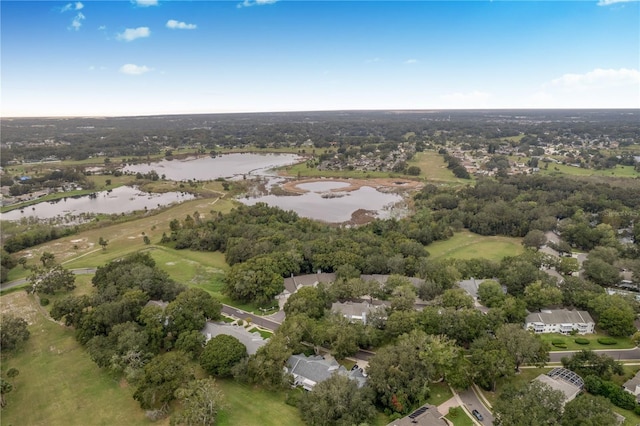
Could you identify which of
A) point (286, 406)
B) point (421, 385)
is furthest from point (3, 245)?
point (421, 385)

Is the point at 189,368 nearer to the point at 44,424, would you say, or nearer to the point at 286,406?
the point at 286,406

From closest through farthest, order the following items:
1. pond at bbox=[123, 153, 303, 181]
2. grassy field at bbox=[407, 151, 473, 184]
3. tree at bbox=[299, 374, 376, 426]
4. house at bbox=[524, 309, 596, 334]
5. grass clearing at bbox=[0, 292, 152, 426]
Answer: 1. tree at bbox=[299, 374, 376, 426]
2. grass clearing at bbox=[0, 292, 152, 426]
3. house at bbox=[524, 309, 596, 334]
4. grassy field at bbox=[407, 151, 473, 184]
5. pond at bbox=[123, 153, 303, 181]

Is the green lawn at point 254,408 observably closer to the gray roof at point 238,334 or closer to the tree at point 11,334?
the gray roof at point 238,334

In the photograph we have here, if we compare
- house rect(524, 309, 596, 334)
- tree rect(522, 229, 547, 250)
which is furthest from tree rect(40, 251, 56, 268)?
tree rect(522, 229, 547, 250)

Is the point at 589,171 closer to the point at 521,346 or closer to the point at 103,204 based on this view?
the point at 521,346

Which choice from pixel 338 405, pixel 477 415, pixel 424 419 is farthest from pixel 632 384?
pixel 338 405

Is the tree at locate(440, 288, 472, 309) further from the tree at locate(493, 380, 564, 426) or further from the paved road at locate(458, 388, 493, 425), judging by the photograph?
the tree at locate(493, 380, 564, 426)

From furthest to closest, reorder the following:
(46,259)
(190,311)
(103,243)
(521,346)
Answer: (103,243), (46,259), (190,311), (521,346)
